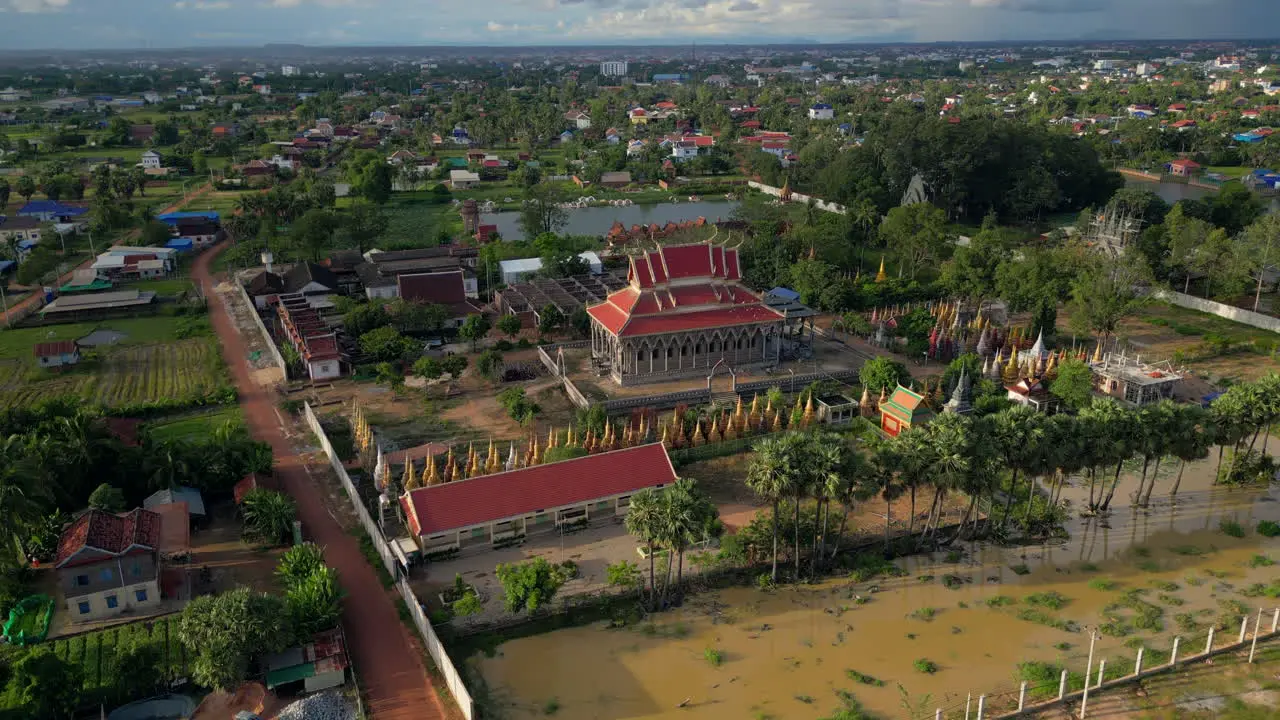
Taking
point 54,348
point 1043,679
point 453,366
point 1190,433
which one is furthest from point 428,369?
point 1190,433

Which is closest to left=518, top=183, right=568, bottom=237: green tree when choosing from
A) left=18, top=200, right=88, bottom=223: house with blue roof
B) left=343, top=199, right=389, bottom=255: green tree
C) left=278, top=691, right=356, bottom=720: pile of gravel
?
left=343, top=199, right=389, bottom=255: green tree

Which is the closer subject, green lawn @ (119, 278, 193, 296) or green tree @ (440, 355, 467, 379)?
green tree @ (440, 355, 467, 379)

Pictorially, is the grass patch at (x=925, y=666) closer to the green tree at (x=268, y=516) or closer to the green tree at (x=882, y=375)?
the green tree at (x=882, y=375)

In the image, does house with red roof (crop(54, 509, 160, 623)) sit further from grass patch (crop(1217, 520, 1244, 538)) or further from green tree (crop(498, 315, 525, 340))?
grass patch (crop(1217, 520, 1244, 538))

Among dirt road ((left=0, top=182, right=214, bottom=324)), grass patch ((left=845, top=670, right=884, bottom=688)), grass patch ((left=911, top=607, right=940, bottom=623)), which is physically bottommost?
grass patch ((left=845, top=670, right=884, bottom=688))

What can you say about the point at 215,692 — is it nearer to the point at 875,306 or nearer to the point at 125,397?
the point at 125,397
